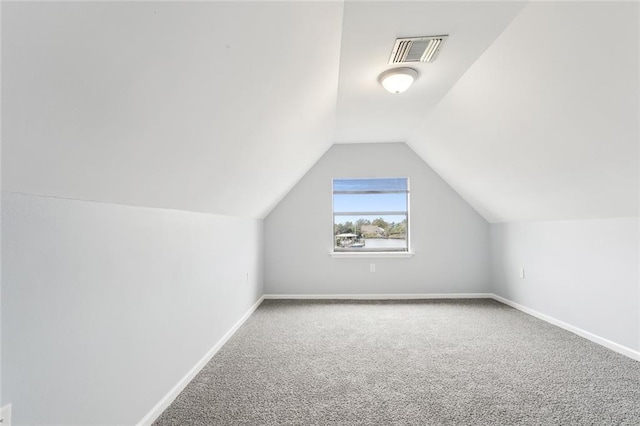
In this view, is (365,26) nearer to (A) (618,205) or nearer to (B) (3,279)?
(B) (3,279)

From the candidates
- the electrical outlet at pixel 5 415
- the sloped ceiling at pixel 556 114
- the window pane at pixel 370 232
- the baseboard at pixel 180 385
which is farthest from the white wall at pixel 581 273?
the electrical outlet at pixel 5 415

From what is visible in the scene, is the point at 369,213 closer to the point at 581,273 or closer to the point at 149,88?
the point at 581,273

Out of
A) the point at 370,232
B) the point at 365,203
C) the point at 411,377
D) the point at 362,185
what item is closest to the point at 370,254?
the point at 370,232

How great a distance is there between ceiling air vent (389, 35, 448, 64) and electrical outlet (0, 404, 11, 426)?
2.44 meters

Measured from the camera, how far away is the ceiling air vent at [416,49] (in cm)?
203

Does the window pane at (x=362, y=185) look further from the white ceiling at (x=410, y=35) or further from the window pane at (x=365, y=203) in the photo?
the white ceiling at (x=410, y=35)

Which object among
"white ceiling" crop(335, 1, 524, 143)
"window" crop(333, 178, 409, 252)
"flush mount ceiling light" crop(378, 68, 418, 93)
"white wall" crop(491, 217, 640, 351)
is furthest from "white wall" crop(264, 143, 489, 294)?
"flush mount ceiling light" crop(378, 68, 418, 93)

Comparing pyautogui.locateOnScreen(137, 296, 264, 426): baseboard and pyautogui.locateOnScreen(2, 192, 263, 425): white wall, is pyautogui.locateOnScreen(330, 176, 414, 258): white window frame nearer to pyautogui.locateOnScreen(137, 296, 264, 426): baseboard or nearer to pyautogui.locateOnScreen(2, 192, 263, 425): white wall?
pyautogui.locateOnScreen(137, 296, 264, 426): baseboard

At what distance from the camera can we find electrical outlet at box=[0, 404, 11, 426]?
95 cm

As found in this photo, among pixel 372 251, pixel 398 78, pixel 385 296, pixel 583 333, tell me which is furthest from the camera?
pixel 372 251

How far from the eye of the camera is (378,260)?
4.62m

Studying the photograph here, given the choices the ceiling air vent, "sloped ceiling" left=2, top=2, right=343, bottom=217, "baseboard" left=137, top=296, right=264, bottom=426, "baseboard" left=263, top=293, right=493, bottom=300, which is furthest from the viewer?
"baseboard" left=263, top=293, right=493, bottom=300

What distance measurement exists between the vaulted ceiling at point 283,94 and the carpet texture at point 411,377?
1.17 m

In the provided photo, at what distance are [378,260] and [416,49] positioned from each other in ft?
9.96
